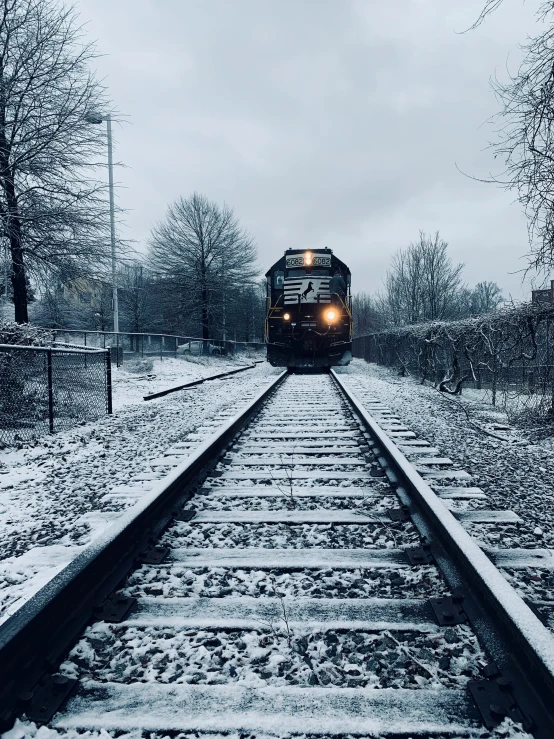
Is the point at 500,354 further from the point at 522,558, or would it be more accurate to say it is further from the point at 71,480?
the point at 71,480

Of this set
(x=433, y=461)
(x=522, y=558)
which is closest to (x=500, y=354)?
(x=433, y=461)

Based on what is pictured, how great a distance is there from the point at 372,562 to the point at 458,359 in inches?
369

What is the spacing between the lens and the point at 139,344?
68.1 ft

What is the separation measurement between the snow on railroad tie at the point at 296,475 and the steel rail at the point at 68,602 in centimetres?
81

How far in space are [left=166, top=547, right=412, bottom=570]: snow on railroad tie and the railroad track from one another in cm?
1

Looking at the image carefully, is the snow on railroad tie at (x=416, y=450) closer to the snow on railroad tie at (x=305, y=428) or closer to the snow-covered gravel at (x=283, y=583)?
the snow on railroad tie at (x=305, y=428)

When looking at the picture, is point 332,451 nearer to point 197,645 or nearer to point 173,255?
point 197,645

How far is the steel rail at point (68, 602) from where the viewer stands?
5.24ft

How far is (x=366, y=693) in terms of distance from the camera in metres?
1.59

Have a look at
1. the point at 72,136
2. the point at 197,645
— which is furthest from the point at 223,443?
the point at 72,136

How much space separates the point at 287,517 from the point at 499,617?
4.92 ft

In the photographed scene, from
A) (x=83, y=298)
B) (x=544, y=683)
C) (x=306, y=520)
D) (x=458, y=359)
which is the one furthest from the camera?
(x=83, y=298)

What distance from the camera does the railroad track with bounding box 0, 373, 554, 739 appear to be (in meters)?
1.52

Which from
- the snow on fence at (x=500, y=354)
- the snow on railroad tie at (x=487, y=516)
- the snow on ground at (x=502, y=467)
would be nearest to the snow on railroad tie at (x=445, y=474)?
the snow on ground at (x=502, y=467)
